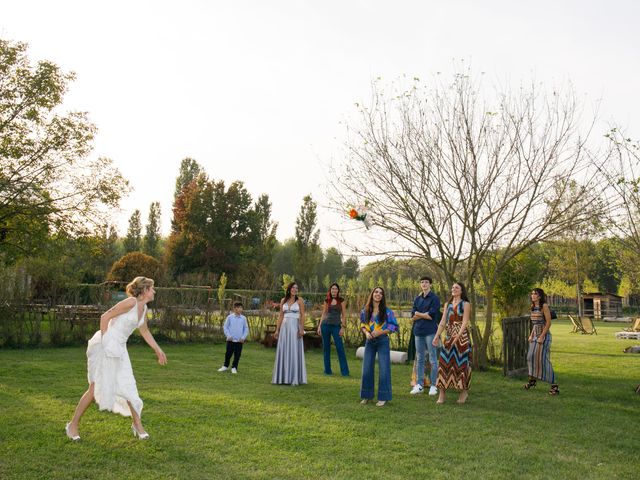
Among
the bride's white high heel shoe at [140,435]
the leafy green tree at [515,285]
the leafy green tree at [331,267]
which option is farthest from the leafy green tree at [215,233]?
the bride's white high heel shoe at [140,435]

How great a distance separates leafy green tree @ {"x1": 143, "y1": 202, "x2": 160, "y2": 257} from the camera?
187 feet

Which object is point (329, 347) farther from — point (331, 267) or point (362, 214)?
point (331, 267)

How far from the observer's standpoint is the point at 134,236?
5644 cm

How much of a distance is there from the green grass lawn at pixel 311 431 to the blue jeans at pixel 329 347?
2.06ft

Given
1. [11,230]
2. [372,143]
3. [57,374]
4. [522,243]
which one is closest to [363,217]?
[372,143]

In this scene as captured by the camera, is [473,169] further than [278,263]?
No

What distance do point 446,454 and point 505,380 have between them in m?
6.33

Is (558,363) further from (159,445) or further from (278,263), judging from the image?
(278,263)

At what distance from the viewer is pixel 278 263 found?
76688 millimetres

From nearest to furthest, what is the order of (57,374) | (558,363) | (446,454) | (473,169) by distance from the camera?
(446,454)
(57,374)
(473,169)
(558,363)

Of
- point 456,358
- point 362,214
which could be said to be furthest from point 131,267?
point 456,358

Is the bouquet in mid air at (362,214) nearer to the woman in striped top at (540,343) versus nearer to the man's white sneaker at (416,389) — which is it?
the woman in striped top at (540,343)

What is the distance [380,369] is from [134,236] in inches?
2026

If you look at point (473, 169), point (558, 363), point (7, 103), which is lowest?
point (558, 363)
